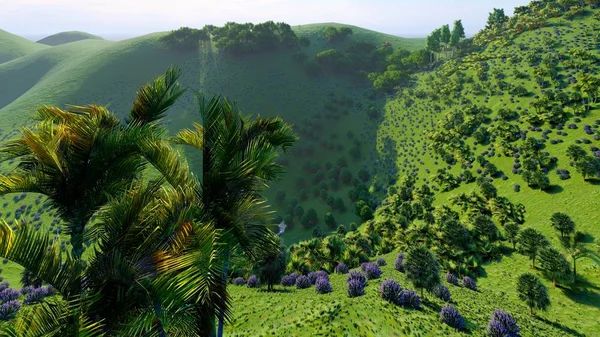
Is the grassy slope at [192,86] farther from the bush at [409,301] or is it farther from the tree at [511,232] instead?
the bush at [409,301]

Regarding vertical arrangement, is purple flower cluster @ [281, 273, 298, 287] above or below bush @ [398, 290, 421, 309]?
below

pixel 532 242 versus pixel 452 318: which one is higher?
pixel 452 318

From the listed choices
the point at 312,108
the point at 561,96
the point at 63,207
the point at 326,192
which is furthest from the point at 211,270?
the point at 312,108

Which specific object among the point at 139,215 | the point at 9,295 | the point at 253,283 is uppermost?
the point at 139,215

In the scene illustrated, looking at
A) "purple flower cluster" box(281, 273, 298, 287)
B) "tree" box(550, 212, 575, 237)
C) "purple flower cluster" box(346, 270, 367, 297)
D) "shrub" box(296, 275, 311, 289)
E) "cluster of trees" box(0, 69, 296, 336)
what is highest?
"cluster of trees" box(0, 69, 296, 336)

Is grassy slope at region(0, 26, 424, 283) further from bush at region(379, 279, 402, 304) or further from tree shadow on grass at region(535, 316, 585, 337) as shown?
bush at region(379, 279, 402, 304)

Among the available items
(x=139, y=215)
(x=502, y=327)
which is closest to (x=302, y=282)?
(x=502, y=327)

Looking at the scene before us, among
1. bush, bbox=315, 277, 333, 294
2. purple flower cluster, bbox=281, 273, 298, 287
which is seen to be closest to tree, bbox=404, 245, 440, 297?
A: bush, bbox=315, 277, 333, 294

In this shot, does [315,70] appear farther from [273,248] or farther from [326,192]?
[273,248]

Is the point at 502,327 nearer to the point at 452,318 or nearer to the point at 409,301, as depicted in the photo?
the point at 452,318
